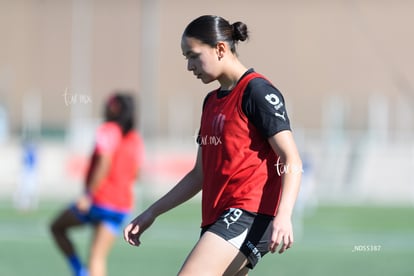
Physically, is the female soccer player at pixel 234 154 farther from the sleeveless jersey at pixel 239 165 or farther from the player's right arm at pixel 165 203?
the player's right arm at pixel 165 203

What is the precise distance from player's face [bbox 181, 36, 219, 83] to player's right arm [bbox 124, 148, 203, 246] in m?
0.52

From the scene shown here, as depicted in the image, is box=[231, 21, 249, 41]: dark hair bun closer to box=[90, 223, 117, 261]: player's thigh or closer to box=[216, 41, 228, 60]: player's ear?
box=[216, 41, 228, 60]: player's ear

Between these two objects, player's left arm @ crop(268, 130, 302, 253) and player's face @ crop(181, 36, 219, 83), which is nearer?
player's left arm @ crop(268, 130, 302, 253)

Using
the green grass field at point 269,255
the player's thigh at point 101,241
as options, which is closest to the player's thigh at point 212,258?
the player's thigh at point 101,241

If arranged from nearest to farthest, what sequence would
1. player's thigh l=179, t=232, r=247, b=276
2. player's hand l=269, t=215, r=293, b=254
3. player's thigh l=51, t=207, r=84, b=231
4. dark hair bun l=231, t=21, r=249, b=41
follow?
player's hand l=269, t=215, r=293, b=254 < player's thigh l=179, t=232, r=247, b=276 < dark hair bun l=231, t=21, r=249, b=41 < player's thigh l=51, t=207, r=84, b=231

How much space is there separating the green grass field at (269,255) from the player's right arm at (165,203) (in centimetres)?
515

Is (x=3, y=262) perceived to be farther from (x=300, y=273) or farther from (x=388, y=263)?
(x=388, y=263)

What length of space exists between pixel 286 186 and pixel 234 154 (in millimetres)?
432

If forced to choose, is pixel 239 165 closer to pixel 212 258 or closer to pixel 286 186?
pixel 286 186

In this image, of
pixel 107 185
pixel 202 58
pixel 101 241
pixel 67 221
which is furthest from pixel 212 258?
pixel 67 221

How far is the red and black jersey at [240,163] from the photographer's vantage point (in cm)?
530

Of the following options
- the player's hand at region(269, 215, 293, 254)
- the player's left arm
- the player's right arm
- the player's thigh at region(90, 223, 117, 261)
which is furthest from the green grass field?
the player's hand at region(269, 215, 293, 254)

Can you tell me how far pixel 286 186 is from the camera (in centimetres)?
501

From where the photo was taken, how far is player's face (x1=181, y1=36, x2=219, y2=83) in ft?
17.6
